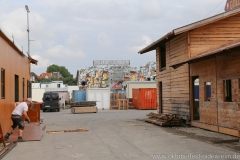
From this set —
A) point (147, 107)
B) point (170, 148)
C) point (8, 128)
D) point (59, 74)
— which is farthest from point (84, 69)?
point (59, 74)

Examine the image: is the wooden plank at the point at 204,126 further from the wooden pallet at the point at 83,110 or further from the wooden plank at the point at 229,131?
the wooden pallet at the point at 83,110

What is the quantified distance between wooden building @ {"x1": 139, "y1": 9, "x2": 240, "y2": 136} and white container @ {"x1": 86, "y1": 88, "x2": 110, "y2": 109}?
57.3 feet

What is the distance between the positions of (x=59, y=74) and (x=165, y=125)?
400 ft

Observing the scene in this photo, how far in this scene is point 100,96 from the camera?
41.0m

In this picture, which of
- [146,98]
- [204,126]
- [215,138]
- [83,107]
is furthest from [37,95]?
[215,138]

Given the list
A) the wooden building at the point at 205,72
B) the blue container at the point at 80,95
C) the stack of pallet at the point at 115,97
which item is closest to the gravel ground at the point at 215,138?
the wooden building at the point at 205,72

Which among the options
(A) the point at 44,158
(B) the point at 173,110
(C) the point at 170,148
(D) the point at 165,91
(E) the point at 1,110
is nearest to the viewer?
(A) the point at 44,158

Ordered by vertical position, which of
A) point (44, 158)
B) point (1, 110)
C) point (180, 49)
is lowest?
point (44, 158)

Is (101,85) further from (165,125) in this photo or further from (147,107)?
(165,125)

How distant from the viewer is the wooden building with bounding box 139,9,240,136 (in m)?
14.4

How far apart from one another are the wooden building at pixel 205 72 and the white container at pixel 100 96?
687 inches

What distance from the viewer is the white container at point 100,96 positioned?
4062cm

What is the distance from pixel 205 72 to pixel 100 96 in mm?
25058

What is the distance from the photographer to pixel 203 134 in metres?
15.0
